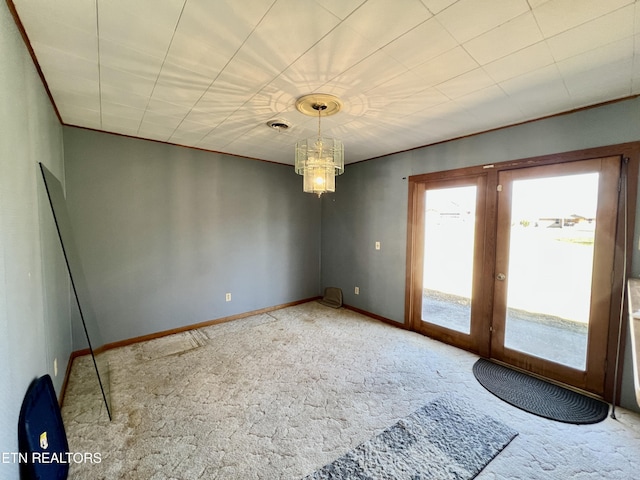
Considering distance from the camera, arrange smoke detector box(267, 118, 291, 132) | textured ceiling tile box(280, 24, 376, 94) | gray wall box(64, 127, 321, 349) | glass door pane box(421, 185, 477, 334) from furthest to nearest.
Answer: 1. glass door pane box(421, 185, 477, 334)
2. gray wall box(64, 127, 321, 349)
3. smoke detector box(267, 118, 291, 132)
4. textured ceiling tile box(280, 24, 376, 94)

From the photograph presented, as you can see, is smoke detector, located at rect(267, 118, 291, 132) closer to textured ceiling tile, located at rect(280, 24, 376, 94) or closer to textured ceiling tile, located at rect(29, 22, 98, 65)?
textured ceiling tile, located at rect(280, 24, 376, 94)

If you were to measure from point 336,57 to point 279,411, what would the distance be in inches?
100

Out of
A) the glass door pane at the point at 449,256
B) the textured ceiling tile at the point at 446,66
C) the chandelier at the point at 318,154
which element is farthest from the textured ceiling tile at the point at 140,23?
the glass door pane at the point at 449,256

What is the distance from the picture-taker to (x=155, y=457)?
5.60ft

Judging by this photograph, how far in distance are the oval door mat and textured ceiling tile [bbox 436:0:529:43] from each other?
106 inches

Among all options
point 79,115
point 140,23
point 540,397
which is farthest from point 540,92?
point 79,115

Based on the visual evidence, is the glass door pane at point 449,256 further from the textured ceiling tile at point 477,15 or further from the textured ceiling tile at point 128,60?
the textured ceiling tile at point 128,60

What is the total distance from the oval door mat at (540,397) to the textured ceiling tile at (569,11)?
2607 mm

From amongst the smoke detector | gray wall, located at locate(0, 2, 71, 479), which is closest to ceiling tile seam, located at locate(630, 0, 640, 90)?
the smoke detector

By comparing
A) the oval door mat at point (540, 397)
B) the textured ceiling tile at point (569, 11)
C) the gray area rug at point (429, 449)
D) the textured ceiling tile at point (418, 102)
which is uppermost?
the textured ceiling tile at point (569, 11)

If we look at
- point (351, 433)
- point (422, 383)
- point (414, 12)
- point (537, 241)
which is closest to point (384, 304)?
point (422, 383)

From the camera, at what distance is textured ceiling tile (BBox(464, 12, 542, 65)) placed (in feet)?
4.55

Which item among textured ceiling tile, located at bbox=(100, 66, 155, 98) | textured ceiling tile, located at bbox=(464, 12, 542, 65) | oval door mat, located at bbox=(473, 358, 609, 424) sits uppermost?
textured ceiling tile, located at bbox=(464, 12, 542, 65)

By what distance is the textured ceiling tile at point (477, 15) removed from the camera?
4.16ft
